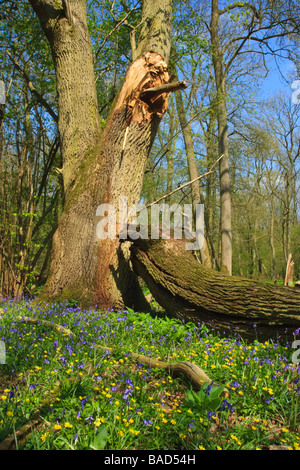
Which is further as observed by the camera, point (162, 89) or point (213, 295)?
point (162, 89)

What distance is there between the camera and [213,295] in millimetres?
4020

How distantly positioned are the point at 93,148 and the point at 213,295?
302 centimetres

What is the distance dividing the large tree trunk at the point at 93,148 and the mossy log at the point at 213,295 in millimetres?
584

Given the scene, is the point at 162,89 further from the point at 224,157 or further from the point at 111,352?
the point at 224,157

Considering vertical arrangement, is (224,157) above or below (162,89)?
above

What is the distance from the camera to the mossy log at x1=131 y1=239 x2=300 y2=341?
363 centimetres

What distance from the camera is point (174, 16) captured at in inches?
364

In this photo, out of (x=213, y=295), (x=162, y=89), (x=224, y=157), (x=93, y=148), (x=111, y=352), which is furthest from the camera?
(x=224, y=157)

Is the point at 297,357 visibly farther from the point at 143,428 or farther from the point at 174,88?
the point at 174,88

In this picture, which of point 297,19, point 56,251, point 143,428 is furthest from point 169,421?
point 297,19

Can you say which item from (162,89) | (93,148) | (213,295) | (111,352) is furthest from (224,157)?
(111,352)

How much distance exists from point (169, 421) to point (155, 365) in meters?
0.73

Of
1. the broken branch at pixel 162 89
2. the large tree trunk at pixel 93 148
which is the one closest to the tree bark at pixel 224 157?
the large tree trunk at pixel 93 148

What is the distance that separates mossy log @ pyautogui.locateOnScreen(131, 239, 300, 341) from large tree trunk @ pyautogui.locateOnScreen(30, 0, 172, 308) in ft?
1.92
